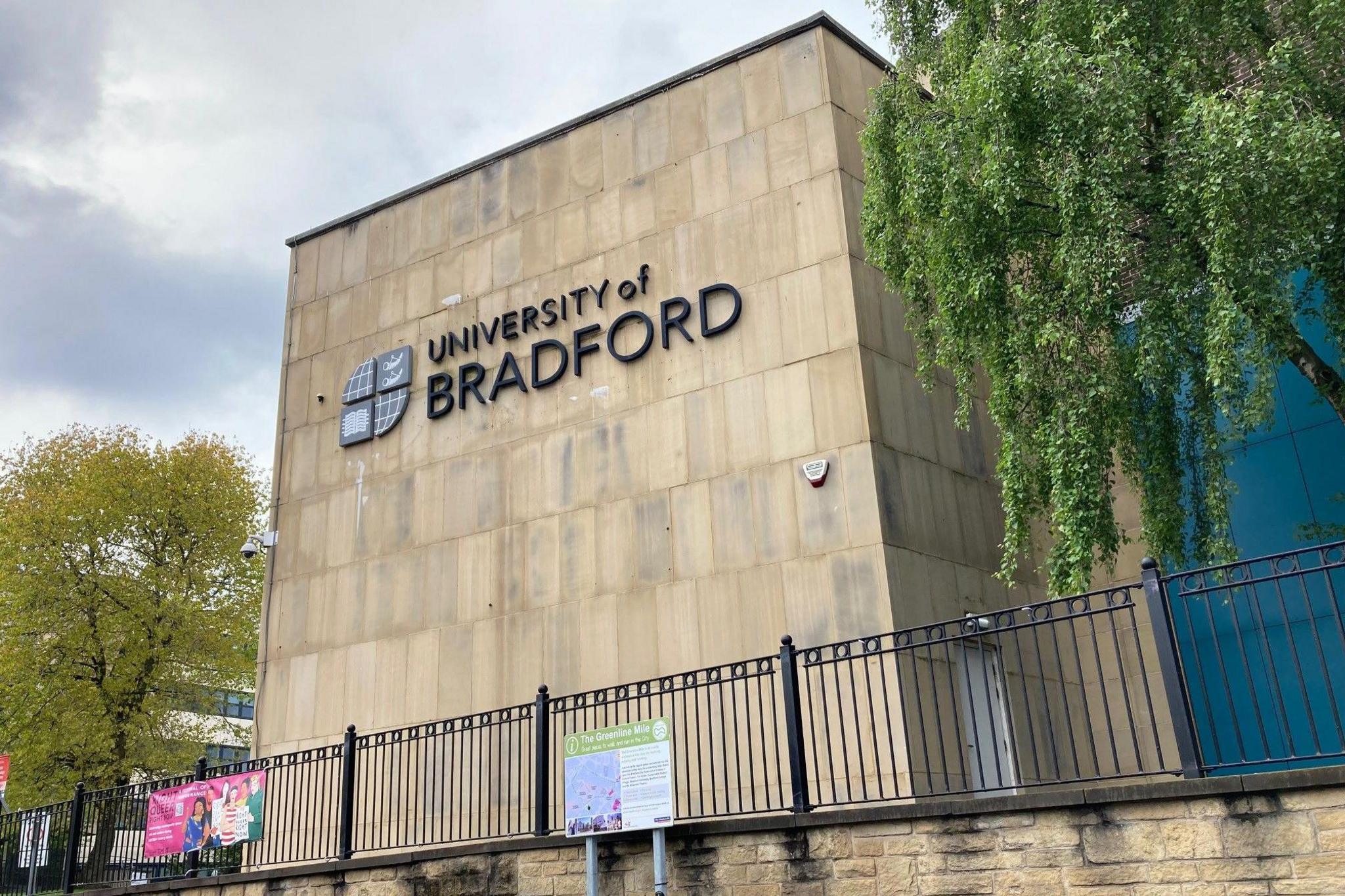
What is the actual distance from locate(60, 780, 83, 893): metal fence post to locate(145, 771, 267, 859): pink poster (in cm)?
138

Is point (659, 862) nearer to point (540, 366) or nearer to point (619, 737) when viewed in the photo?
point (619, 737)

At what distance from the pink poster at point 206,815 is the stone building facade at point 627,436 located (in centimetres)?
309

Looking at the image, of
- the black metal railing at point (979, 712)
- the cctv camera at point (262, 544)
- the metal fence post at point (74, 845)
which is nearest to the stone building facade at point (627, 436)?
the cctv camera at point (262, 544)

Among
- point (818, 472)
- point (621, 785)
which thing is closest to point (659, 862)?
point (621, 785)

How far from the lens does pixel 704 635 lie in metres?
13.9

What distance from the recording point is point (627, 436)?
50.3 feet

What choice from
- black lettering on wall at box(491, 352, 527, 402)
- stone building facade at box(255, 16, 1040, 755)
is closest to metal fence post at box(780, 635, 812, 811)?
stone building facade at box(255, 16, 1040, 755)

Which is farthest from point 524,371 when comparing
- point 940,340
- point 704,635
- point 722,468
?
point 940,340

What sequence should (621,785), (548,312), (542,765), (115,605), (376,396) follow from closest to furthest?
(621,785) → (542,765) → (548,312) → (376,396) → (115,605)

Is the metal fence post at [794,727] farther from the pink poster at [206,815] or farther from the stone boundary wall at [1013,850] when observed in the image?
the pink poster at [206,815]

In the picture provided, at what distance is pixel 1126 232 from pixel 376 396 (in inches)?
470

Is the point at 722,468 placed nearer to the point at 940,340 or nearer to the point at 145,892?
the point at 940,340

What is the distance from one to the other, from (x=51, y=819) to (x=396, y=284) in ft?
30.9

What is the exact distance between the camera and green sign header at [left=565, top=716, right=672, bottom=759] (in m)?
8.60
